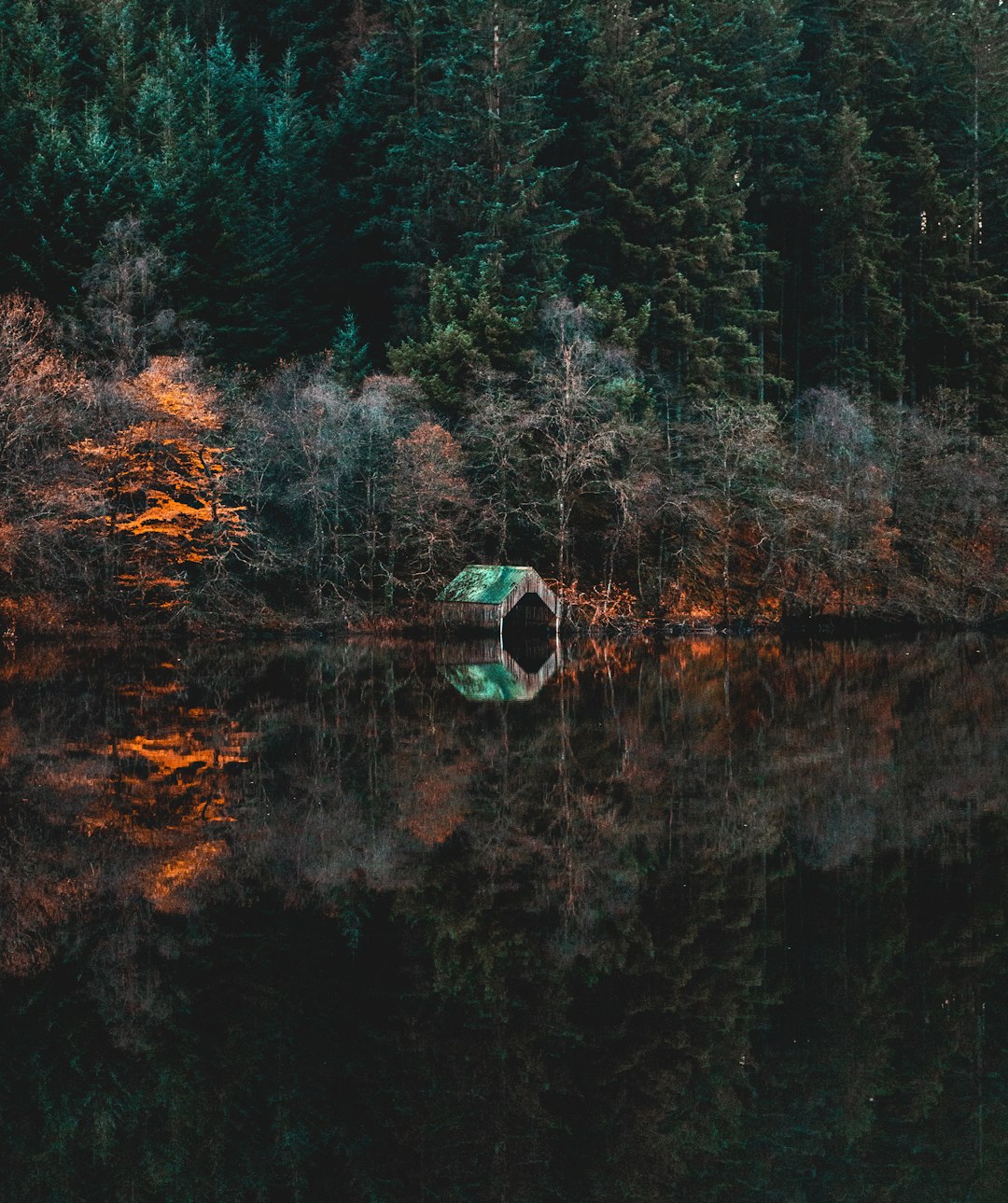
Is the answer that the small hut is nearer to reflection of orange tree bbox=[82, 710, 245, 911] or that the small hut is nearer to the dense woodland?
the dense woodland

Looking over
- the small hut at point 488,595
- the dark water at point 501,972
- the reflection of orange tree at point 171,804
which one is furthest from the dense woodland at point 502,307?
the dark water at point 501,972

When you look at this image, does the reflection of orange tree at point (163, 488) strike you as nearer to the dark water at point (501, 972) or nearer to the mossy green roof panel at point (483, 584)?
the mossy green roof panel at point (483, 584)

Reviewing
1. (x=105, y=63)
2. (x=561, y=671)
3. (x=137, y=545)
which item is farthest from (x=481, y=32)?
(x=561, y=671)

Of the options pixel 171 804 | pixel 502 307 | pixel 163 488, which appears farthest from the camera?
pixel 502 307

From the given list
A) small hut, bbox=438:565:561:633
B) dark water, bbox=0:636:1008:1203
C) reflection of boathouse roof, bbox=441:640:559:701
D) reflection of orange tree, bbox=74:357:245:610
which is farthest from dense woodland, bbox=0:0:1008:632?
dark water, bbox=0:636:1008:1203

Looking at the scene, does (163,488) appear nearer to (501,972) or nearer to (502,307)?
(502,307)

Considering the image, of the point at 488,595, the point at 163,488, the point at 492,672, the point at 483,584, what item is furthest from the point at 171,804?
the point at 163,488
